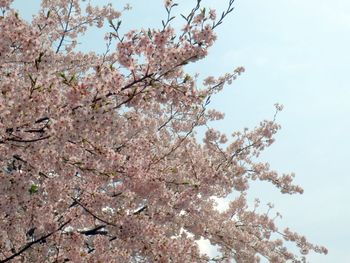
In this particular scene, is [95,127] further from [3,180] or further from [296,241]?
[296,241]

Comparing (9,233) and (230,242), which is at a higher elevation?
(230,242)

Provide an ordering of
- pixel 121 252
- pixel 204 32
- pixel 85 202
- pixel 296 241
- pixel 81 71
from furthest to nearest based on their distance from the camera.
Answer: pixel 296 241 < pixel 81 71 < pixel 121 252 < pixel 85 202 < pixel 204 32

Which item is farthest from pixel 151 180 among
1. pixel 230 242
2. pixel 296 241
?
pixel 296 241

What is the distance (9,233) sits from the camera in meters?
7.31

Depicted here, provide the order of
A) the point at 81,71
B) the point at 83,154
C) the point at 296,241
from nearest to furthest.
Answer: the point at 83,154 → the point at 81,71 → the point at 296,241

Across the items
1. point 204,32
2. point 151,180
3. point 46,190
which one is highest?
point 204,32

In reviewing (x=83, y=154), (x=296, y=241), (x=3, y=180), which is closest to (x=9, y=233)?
(x=3, y=180)

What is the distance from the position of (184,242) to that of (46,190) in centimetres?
292

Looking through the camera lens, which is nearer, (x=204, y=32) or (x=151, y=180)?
(x=204, y=32)

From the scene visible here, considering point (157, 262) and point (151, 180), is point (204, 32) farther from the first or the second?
point (157, 262)

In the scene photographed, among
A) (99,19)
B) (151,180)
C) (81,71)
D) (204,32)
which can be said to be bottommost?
(151,180)

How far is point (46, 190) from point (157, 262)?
200 centimetres

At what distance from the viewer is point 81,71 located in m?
12.5

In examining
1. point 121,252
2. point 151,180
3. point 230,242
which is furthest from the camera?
point 230,242
